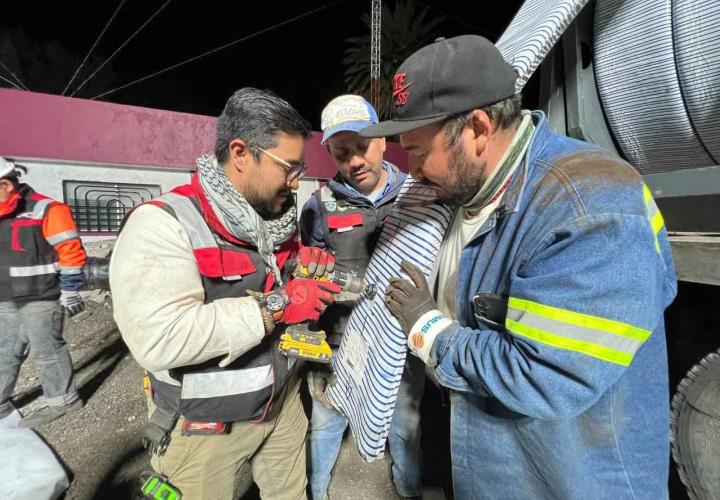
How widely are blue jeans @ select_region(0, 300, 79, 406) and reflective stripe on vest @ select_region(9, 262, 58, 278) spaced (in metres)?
0.29

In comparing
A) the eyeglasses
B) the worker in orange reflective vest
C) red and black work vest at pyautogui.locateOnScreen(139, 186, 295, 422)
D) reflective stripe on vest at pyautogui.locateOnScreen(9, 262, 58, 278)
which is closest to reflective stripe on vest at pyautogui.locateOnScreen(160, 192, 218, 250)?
red and black work vest at pyautogui.locateOnScreen(139, 186, 295, 422)

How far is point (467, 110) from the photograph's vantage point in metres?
1.09

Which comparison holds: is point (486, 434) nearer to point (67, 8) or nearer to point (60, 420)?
point (60, 420)

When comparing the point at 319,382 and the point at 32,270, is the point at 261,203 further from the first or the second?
the point at 32,270

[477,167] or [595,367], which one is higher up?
[477,167]

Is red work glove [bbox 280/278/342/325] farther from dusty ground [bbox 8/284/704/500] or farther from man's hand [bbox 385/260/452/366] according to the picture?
dusty ground [bbox 8/284/704/500]

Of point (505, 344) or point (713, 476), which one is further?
point (713, 476)

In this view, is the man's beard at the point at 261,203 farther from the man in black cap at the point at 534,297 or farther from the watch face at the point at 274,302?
the man in black cap at the point at 534,297

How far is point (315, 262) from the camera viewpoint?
1.95 metres

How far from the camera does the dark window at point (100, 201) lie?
6465mm

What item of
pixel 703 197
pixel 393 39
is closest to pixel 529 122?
pixel 703 197

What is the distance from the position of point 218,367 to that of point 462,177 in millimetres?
1190

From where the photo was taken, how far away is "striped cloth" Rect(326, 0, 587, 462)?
5.21 ft

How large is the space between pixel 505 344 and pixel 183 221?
116cm
